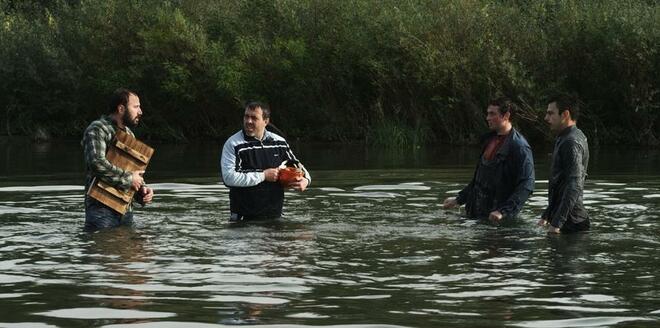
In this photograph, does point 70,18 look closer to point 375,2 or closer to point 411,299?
point 375,2

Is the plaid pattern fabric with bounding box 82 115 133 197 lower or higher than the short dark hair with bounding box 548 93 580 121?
lower

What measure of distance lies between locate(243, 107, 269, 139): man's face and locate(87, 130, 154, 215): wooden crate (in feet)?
4.76

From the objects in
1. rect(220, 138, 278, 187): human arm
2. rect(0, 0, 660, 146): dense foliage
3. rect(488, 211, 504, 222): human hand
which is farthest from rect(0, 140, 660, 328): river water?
rect(0, 0, 660, 146): dense foliage

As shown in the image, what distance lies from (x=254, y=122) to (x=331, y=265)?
3.31 metres

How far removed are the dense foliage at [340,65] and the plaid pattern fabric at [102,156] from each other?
91.9ft

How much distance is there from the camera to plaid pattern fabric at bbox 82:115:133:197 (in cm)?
1488

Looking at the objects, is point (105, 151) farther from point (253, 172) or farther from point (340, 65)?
point (340, 65)

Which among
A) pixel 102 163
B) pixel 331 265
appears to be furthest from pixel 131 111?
pixel 331 265

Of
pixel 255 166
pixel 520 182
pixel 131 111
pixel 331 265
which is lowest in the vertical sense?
pixel 331 265

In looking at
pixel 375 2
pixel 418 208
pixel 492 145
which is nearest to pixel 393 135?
pixel 375 2

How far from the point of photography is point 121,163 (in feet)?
49.8

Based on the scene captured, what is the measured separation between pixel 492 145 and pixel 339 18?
3236 cm

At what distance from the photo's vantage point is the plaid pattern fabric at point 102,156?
1488cm

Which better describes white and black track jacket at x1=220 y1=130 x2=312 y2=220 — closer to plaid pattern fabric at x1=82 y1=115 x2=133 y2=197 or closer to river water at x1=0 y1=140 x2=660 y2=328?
river water at x1=0 y1=140 x2=660 y2=328
